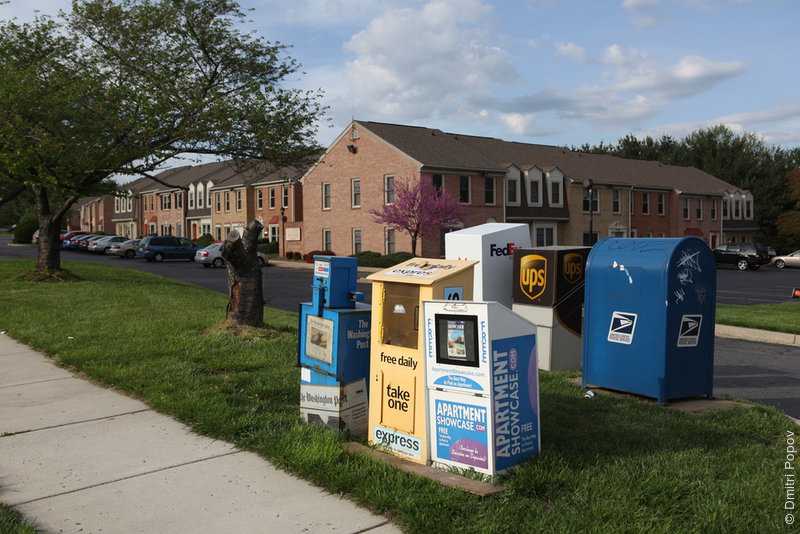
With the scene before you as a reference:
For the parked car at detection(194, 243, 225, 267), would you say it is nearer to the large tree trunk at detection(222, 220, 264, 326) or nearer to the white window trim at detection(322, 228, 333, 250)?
the white window trim at detection(322, 228, 333, 250)

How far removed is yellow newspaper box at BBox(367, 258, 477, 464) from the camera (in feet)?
15.7

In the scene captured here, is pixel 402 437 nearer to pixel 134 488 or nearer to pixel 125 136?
pixel 134 488

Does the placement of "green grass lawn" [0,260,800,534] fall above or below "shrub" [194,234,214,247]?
below

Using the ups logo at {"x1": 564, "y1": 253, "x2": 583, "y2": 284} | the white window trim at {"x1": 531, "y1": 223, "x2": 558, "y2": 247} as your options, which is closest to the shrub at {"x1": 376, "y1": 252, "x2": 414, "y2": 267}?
the white window trim at {"x1": 531, "y1": 223, "x2": 558, "y2": 247}

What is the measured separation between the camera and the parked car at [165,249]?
1687 inches

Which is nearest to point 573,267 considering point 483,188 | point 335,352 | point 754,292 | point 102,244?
point 335,352

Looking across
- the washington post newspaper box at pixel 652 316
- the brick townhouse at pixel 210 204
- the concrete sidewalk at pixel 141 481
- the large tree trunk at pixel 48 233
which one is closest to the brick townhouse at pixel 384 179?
the brick townhouse at pixel 210 204

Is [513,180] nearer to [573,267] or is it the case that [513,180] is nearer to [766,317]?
[766,317]

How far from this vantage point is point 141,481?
15.3 ft

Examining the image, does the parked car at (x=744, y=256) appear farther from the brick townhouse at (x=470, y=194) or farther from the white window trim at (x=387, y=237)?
the white window trim at (x=387, y=237)

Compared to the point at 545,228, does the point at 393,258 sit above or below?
below

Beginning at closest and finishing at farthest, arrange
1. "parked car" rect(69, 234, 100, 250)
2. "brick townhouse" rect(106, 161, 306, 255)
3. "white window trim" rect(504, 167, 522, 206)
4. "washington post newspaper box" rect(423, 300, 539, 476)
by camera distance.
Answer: "washington post newspaper box" rect(423, 300, 539, 476), "white window trim" rect(504, 167, 522, 206), "brick townhouse" rect(106, 161, 306, 255), "parked car" rect(69, 234, 100, 250)

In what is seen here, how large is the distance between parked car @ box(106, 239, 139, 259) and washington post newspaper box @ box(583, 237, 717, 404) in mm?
45311

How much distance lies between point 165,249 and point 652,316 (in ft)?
134
